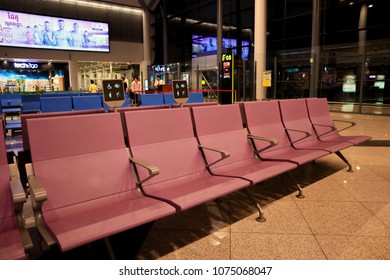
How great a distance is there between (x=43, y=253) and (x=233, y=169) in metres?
1.80

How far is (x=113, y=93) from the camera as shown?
3.27m

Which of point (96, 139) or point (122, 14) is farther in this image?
point (122, 14)

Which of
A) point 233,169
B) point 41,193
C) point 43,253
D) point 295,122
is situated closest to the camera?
point 41,193

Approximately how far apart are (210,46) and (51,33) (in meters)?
9.59

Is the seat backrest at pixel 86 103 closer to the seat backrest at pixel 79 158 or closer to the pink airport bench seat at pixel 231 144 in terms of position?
the pink airport bench seat at pixel 231 144

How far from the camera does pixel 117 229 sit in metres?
1.80

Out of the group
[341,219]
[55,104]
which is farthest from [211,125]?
[55,104]

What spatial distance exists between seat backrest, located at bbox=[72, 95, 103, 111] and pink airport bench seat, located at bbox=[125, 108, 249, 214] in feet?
16.2

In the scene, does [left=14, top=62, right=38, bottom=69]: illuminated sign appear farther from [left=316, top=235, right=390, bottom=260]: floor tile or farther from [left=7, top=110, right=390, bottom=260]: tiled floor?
[left=316, top=235, right=390, bottom=260]: floor tile

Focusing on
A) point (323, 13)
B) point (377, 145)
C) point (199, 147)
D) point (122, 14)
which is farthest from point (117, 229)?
point (122, 14)

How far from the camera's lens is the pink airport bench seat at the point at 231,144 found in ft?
9.75

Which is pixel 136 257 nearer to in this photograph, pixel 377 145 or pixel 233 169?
pixel 233 169

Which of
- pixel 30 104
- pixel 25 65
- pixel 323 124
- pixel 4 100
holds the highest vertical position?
pixel 25 65

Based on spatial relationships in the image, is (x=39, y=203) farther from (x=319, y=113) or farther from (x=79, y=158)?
(x=319, y=113)
